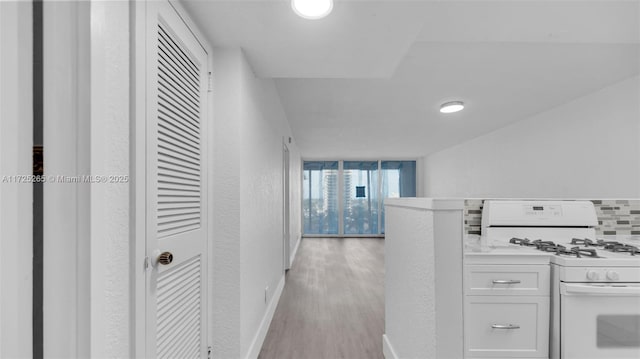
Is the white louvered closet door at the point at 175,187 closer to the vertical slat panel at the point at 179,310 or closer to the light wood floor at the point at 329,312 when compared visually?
the vertical slat panel at the point at 179,310

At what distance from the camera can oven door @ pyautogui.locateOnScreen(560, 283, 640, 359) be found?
1238 mm

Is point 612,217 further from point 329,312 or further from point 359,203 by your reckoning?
point 359,203

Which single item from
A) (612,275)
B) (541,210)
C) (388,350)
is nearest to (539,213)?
(541,210)

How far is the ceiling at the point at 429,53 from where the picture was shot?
145 cm

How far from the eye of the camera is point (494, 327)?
1.26 meters

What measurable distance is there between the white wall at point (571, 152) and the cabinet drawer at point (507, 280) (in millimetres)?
2401

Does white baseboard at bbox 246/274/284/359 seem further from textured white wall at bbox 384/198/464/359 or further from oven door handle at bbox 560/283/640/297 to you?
oven door handle at bbox 560/283/640/297

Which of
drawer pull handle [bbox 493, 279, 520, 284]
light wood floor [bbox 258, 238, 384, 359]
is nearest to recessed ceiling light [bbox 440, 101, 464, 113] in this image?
light wood floor [bbox 258, 238, 384, 359]

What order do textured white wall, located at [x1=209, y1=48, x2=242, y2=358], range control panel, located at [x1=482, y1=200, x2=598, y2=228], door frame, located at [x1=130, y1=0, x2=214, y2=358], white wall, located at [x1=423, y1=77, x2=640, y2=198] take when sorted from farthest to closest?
white wall, located at [x1=423, y1=77, x2=640, y2=198], range control panel, located at [x1=482, y1=200, x2=598, y2=228], textured white wall, located at [x1=209, y1=48, x2=242, y2=358], door frame, located at [x1=130, y1=0, x2=214, y2=358]

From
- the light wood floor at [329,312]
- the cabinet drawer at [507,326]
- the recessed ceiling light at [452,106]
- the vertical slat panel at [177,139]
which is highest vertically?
the recessed ceiling light at [452,106]

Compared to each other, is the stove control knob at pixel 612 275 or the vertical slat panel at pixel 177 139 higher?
the vertical slat panel at pixel 177 139

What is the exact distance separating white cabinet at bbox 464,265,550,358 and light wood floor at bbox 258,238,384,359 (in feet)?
3.30

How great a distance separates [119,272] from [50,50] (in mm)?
652

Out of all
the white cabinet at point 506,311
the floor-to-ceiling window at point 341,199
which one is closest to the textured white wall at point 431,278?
the white cabinet at point 506,311
